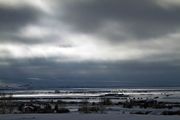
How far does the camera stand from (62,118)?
86.6 feet

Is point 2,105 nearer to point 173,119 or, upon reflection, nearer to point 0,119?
point 0,119

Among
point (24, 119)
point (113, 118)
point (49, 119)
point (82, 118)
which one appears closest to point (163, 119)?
point (113, 118)

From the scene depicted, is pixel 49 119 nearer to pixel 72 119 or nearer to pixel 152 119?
pixel 72 119

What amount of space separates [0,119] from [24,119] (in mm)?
1437

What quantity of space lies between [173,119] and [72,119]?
19.7 ft

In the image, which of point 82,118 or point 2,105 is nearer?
point 82,118

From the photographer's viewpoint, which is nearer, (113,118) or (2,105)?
(113,118)

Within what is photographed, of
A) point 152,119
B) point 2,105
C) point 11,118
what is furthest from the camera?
point 2,105

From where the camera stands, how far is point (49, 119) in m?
25.3

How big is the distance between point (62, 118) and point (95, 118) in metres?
2.09

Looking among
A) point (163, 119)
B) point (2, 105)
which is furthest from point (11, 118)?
point (2, 105)

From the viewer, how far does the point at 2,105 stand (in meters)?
39.3

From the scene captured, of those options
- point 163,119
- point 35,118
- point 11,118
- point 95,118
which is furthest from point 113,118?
point 11,118

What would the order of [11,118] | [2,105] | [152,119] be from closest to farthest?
[152,119]
[11,118]
[2,105]
